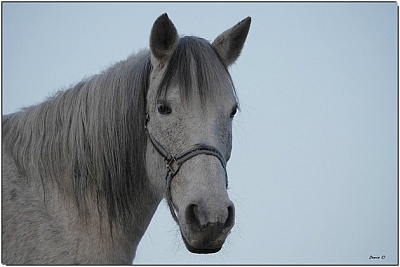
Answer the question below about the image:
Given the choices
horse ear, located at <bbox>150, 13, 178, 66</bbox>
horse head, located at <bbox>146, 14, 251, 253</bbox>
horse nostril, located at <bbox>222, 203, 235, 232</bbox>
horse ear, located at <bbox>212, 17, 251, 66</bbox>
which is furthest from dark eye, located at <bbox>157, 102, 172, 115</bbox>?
horse nostril, located at <bbox>222, 203, 235, 232</bbox>

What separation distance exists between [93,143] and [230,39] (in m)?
1.94

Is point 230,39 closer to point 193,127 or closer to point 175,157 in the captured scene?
point 193,127

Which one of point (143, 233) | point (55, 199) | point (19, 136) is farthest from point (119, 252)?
point (19, 136)

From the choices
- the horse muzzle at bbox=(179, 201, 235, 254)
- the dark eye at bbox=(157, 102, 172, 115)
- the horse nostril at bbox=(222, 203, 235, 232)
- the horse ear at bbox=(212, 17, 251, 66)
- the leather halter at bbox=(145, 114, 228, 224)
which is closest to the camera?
the horse muzzle at bbox=(179, 201, 235, 254)

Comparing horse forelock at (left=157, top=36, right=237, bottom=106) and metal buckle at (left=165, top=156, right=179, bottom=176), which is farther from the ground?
horse forelock at (left=157, top=36, right=237, bottom=106)

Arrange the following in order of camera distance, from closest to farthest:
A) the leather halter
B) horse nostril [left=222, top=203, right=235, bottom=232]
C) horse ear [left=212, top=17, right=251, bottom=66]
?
horse nostril [left=222, top=203, right=235, bottom=232], the leather halter, horse ear [left=212, top=17, right=251, bottom=66]

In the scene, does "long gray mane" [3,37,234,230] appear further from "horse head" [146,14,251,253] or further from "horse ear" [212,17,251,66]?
"horse ear" [212,17,251,66]

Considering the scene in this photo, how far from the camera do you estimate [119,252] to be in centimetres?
567

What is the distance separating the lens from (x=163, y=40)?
19.6 ft

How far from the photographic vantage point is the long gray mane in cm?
579

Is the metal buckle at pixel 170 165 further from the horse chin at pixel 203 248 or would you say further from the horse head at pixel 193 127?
the horse chin at pixel 203 248

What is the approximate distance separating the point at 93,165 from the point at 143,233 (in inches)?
36.2

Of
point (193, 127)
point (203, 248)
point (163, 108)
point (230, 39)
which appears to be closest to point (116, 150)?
point (163, 108)

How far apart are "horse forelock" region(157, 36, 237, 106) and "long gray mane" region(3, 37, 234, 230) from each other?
0.01 meters
